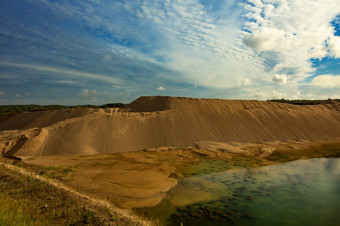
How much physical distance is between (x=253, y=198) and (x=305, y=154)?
411 inches

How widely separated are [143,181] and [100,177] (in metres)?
2.00

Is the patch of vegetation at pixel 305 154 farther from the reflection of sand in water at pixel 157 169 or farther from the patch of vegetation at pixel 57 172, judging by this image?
the patch of vegetation at pixel 57 172

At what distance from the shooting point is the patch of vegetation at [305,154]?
1348 cm

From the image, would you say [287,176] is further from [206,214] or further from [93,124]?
[93,124]

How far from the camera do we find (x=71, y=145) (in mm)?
14562

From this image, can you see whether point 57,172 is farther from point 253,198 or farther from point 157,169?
point 253,198

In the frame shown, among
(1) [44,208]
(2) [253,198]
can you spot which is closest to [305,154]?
(2) [253,198]

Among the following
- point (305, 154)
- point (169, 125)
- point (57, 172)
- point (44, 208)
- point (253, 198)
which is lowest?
point (305, 154)

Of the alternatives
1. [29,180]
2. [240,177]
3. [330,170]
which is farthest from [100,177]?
[330,170]

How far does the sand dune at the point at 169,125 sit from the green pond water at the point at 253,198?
27.0 feet

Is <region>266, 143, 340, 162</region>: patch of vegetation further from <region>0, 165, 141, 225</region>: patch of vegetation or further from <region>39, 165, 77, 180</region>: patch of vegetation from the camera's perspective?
<region>39, 165, 77, 180</region>: patch of vegetation

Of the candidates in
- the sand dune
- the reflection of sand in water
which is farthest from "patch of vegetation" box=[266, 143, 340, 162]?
the sand dune

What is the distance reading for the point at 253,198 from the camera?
704cm

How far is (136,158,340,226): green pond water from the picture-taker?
5676 mm
